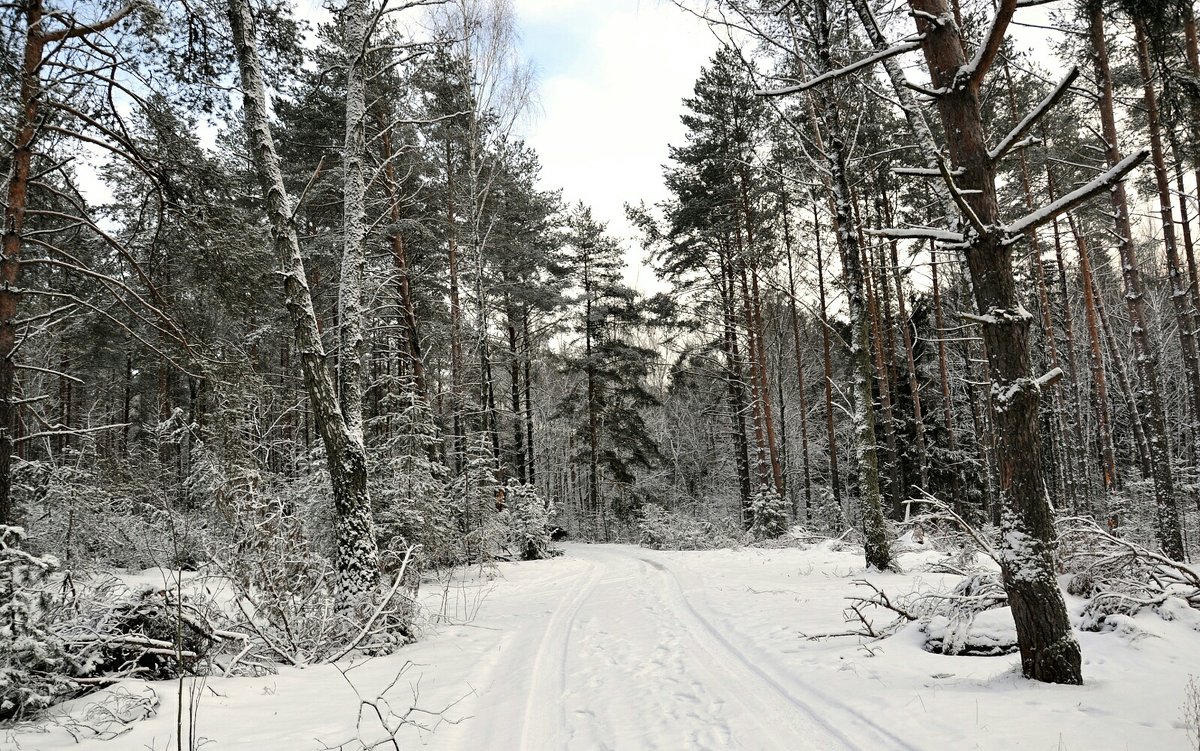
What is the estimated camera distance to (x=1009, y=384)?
12.2 feet

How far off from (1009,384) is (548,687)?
4396 mm

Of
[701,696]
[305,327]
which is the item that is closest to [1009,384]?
[701,696]

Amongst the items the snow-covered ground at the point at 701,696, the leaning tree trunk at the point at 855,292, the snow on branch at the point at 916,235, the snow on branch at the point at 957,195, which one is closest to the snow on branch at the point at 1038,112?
the snow on branch at the point at 957,195

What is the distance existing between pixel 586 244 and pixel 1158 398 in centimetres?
2039

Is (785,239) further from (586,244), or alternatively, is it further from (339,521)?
(339,521)

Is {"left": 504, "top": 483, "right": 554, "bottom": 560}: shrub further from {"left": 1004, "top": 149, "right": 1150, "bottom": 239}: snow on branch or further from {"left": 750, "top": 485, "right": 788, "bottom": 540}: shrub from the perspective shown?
{"left": 1004, "top": 149, "right": 1150, "bottom": 239}: snow on branch

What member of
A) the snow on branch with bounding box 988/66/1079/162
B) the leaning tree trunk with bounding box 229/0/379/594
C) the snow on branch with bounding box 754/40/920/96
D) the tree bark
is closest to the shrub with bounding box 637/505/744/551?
the tree bark

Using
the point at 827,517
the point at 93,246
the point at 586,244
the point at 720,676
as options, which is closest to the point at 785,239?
the point at 586,244

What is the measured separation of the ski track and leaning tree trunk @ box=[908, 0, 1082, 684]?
4.28ft

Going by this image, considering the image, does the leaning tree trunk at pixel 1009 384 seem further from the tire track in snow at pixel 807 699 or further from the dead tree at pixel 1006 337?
the tire track in snow at pixel 807 699

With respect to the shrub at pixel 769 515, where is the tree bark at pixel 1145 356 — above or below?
above

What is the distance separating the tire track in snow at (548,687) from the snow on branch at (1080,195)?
15.0 ft

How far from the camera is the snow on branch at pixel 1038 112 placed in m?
3.00

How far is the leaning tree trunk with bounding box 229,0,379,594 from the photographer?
660cm
